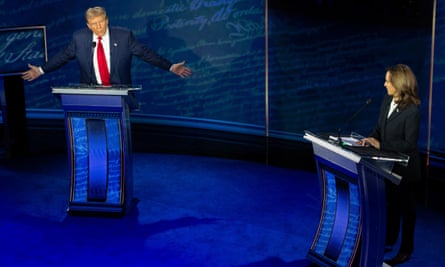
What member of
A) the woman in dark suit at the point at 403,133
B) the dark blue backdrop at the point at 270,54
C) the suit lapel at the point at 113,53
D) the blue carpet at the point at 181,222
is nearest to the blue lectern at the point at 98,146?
the blue carpet at the point at 181,222

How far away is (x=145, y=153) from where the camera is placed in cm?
703

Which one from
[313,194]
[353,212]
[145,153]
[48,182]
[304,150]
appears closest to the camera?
[353,212]

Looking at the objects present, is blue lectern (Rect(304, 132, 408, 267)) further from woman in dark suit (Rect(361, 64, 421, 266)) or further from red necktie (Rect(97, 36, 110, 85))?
red necktie (Rect(97, 36, 110, 85))

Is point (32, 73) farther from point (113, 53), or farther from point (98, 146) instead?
point (98, 146)

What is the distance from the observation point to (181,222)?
15.0 ft

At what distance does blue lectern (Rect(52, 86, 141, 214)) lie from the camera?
442cm

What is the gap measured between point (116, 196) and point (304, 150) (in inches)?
86.3

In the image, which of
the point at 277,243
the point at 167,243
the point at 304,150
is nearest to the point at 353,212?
the point at 277,243

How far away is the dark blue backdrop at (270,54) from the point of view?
5.09 m

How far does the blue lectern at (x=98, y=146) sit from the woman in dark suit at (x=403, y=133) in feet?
5.81

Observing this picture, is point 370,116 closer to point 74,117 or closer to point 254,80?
point 254,80

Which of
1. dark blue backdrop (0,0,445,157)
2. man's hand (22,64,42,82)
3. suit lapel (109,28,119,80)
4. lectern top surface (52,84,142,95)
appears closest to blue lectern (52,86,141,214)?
lectern top surface (52,84,142,95)

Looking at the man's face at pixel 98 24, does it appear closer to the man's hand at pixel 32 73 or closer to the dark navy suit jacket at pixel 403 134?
the man's hand at pixel 32 73

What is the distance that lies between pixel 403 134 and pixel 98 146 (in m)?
2.24
